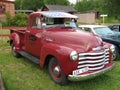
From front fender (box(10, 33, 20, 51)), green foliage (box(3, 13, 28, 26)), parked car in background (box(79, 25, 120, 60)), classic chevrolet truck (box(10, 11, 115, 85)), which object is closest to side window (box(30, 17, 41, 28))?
classic chevrolet truck (box(10, 11, 115, 85))

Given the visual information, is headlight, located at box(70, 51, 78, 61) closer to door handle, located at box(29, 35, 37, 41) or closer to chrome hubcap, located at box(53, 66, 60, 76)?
chrome hubcap, located at box(53, 66, 60, 76)

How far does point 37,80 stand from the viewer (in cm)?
666

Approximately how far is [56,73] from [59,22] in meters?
2.03

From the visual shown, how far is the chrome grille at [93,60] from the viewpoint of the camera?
5.73 m

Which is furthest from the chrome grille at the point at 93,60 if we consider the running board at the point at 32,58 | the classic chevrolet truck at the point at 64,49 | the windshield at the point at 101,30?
the windshield at the point at 101,30

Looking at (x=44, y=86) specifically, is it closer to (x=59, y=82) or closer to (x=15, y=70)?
(x=59, y=82)

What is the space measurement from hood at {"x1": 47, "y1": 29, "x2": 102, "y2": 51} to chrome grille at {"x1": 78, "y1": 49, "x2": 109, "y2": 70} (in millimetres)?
197

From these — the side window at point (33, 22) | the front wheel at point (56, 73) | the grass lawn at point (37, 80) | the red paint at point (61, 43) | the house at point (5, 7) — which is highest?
the house at point (5, 7)

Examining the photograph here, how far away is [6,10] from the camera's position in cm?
3534

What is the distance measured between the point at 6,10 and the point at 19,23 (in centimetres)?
666

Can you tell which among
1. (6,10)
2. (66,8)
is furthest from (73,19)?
(66,8)

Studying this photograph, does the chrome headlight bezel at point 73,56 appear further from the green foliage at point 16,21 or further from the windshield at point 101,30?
the green foliage at point 16,21

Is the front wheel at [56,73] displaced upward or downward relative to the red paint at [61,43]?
downward

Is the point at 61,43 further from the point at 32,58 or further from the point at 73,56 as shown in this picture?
the point at 32,58
